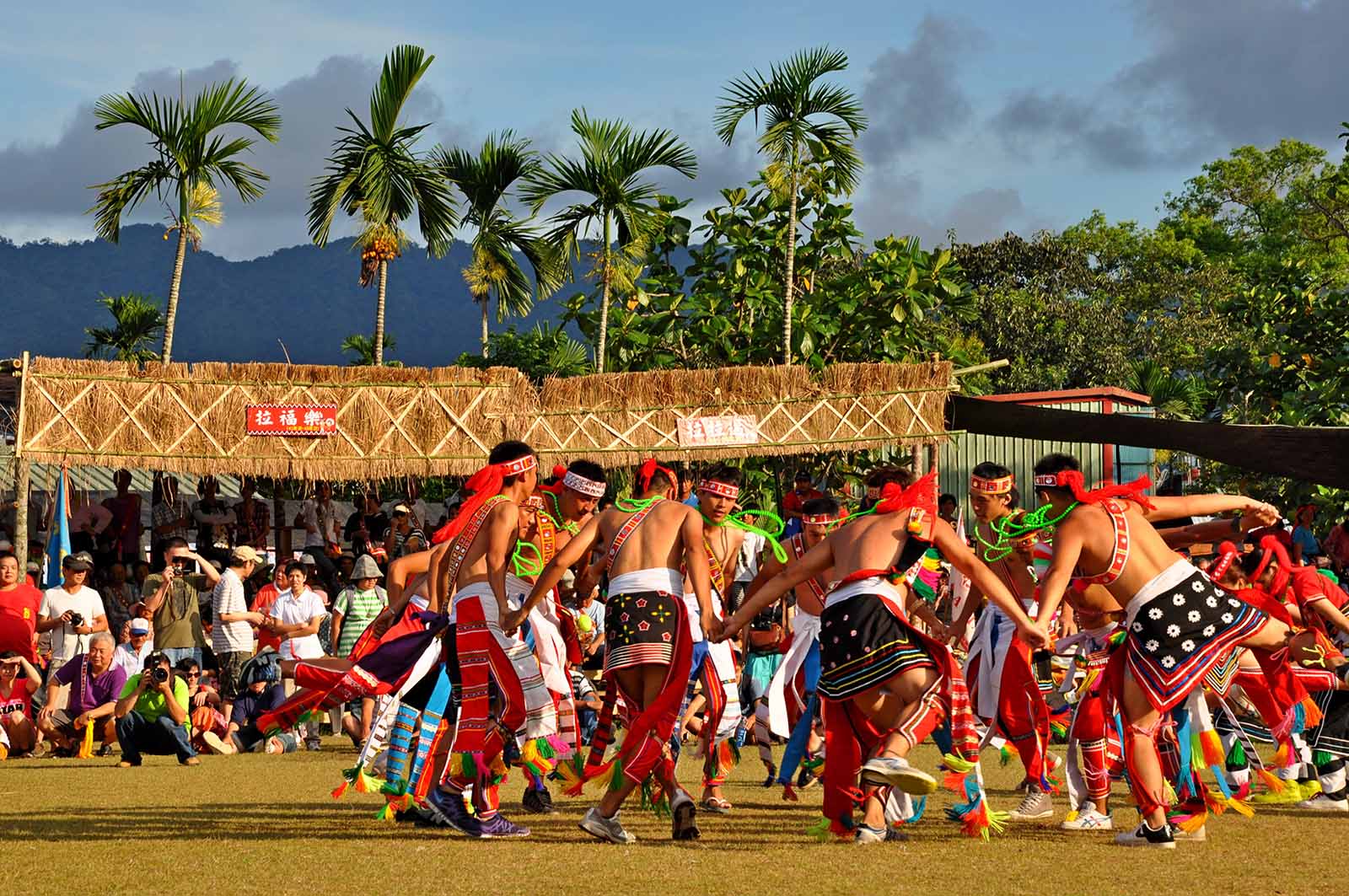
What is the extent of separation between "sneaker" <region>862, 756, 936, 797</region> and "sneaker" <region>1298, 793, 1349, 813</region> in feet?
10.7

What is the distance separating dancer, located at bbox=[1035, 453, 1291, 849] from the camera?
691 centimetres

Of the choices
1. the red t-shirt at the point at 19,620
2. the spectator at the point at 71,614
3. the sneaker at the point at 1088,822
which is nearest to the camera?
Result: the sneaker at the point at 1088,822

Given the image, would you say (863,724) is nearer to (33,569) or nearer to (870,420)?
(870,420)

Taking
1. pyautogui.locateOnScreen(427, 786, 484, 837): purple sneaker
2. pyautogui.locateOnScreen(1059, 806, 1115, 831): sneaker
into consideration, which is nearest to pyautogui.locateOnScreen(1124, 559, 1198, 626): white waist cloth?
pyautogui.locateOnScreen(1059, 806, 1115, 831): sneaker

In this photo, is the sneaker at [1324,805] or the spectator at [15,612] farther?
the spectator at [15,612]

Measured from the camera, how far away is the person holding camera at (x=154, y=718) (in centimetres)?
1203

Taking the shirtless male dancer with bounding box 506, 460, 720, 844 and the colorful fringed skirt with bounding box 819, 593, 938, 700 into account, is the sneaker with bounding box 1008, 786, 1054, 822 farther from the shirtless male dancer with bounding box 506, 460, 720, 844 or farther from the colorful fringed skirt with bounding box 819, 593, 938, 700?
the shirtless male dancer with bounding box 506, 460, 720, 844

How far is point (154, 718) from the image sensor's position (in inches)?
480

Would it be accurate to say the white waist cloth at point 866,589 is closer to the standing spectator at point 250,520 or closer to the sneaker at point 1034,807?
the sneaker at point 1034,807

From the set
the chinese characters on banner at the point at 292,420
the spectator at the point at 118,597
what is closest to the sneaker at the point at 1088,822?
the spectator at the point at 118,597

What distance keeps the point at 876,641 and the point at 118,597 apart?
11.5 m

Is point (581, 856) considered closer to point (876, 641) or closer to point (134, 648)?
point (876, 641)

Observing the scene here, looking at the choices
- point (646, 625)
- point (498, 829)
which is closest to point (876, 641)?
point (646, 625)

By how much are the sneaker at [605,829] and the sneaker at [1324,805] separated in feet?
13.3
